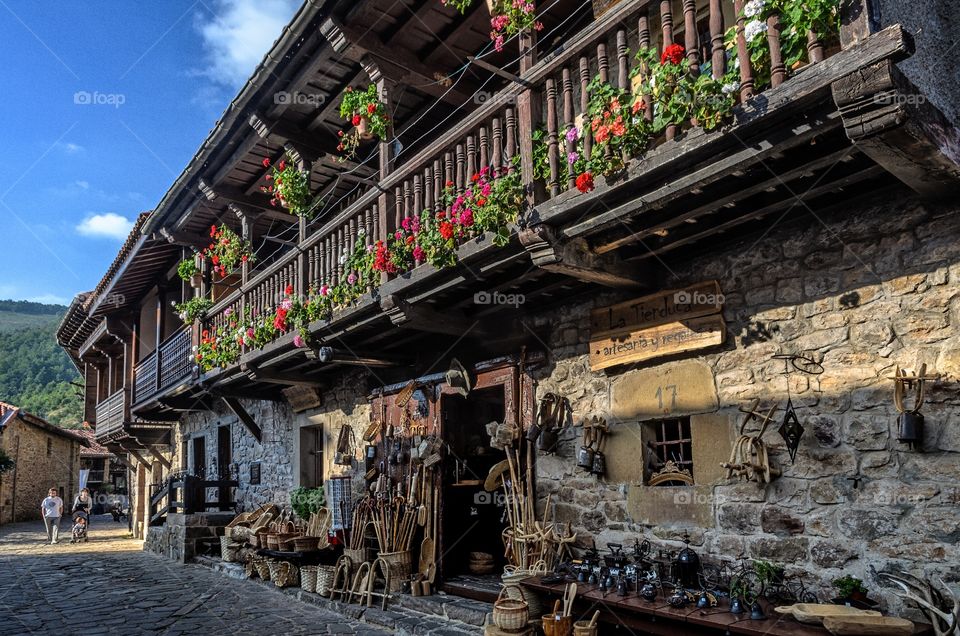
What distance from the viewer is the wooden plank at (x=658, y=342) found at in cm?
556

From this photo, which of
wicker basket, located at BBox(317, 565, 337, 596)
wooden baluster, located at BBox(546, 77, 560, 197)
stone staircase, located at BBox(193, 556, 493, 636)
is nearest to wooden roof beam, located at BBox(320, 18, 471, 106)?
wooden baluster, located at BBox(546, 77, 560, 197)

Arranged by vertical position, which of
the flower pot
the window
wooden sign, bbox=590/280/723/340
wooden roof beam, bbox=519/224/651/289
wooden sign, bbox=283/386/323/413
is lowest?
the window

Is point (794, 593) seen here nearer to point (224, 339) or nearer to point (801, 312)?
point (801, 312)

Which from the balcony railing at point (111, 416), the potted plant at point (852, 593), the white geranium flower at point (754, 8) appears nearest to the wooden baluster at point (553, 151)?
the white geranium flower at point (754, 8)

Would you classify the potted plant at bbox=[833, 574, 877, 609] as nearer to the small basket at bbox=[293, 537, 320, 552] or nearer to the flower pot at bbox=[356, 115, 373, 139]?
the flower pot at bbox=[356, 115, 373, 139]

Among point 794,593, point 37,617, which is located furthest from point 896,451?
point 37,617

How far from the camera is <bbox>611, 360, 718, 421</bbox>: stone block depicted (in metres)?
5.64

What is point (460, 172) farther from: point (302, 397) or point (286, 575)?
point (302, 397)

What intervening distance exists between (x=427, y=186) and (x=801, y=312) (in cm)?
348

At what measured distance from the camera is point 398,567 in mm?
8062

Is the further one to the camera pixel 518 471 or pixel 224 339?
pixel 224 339

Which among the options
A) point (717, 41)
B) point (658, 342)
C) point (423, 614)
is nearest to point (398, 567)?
point (423, 614)

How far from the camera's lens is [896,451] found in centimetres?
446

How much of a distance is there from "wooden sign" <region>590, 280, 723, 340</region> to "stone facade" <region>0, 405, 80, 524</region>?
1143 inches
